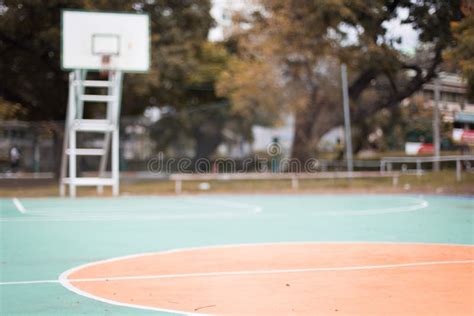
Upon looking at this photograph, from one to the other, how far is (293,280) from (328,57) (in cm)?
2056

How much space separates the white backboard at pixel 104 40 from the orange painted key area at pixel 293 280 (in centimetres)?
1201

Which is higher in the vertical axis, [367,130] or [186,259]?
[367,130]

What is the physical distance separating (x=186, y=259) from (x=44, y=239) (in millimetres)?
2945

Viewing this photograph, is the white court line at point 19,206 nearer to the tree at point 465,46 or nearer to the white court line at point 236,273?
the white court line at point 236,273

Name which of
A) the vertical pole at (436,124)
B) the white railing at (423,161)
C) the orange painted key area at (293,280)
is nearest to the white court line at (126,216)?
the orange painted key area at (293,280)

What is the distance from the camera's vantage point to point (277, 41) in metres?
25.8

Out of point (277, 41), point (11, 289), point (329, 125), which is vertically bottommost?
point (11, 289)

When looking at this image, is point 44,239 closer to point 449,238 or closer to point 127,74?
point 449,238

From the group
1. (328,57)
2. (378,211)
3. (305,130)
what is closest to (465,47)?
(378,211)

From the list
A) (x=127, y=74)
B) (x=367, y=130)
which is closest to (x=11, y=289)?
(x=127, y=74)

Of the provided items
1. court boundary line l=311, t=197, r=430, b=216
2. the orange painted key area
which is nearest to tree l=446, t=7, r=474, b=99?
court boundary line l=311, t=197, r=430, b=216

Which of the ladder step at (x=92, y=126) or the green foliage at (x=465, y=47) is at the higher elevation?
the green foliage at (x=465, y=47)

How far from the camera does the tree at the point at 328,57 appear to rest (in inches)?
781

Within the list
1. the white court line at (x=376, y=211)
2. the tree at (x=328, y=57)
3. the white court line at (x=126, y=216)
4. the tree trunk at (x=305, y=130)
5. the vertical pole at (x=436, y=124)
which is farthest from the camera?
the tree trunk at (x=305, y=130)
